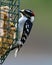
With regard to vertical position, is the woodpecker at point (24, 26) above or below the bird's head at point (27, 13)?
below

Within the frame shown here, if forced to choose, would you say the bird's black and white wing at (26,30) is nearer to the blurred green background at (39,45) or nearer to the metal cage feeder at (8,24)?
the metal cage feeder at (8,24)

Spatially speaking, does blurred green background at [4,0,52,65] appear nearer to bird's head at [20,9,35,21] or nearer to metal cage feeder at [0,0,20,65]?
bird's head at [20,9,35,21]

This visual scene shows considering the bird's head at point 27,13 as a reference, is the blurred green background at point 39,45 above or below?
below

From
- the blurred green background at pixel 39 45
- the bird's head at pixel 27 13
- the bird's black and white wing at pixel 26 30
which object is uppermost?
the bird's head at pixel 27 13

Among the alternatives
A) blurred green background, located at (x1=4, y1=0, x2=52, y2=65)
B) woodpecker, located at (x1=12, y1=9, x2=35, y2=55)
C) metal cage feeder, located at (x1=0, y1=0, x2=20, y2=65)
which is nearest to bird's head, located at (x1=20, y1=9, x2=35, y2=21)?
woodpecker, located at (x1=12, y1=9, x2=35, y2=55)

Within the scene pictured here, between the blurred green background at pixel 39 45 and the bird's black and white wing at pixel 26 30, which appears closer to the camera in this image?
the bird's black and white wing at pixel 26 30

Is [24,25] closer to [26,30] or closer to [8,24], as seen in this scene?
[26,30]

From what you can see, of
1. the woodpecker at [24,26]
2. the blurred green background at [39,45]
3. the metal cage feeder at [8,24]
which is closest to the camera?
the metal cage feeder at [8,24]

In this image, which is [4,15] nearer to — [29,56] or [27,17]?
[27,17]

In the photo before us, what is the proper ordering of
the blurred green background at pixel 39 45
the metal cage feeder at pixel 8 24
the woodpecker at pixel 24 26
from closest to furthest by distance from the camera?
the metal cage feeder at pixel 8 24 → the woodpecker at pixel 24 26 → the blurred green background at pixel 39 45

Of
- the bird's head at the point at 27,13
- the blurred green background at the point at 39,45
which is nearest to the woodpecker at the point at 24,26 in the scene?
the bird's head at the point at 27,13

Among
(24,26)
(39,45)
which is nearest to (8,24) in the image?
(24,26)

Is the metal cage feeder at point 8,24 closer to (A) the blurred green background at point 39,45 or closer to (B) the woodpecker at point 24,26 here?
(B) the woodpecker at point 24,26
